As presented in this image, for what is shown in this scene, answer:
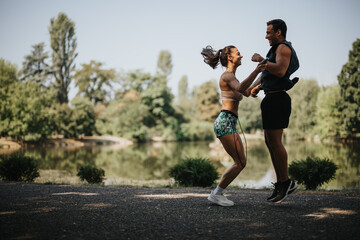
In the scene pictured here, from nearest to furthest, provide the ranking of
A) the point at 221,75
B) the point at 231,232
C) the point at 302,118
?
the point at 231,232 < the point at 221,75 < the point at 302,118

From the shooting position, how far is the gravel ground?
2855mm

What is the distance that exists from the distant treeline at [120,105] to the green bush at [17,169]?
A: 23.6 metres

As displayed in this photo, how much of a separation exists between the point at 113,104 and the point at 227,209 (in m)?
50.0

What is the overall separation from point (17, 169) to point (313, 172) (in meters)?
8.95

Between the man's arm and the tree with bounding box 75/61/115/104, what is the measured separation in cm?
5840

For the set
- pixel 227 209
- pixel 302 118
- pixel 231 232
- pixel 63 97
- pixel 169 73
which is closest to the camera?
pixel 231 232

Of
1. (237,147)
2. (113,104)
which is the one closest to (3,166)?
(237,147)

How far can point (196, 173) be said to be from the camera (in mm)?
8766

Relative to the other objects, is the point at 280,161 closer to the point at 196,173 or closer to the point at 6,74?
the point at 196,173

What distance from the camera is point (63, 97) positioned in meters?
46.8

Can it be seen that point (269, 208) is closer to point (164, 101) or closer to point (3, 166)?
point (3, 166)

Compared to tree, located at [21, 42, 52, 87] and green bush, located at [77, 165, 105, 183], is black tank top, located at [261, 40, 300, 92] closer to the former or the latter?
green bush, located at [77, 165, 105, 183]

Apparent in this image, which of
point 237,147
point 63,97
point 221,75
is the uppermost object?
point 63,97

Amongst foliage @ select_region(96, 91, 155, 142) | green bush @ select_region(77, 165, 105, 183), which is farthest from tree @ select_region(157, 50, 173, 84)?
green bush @ select_region(77, 165, 105, 183)
